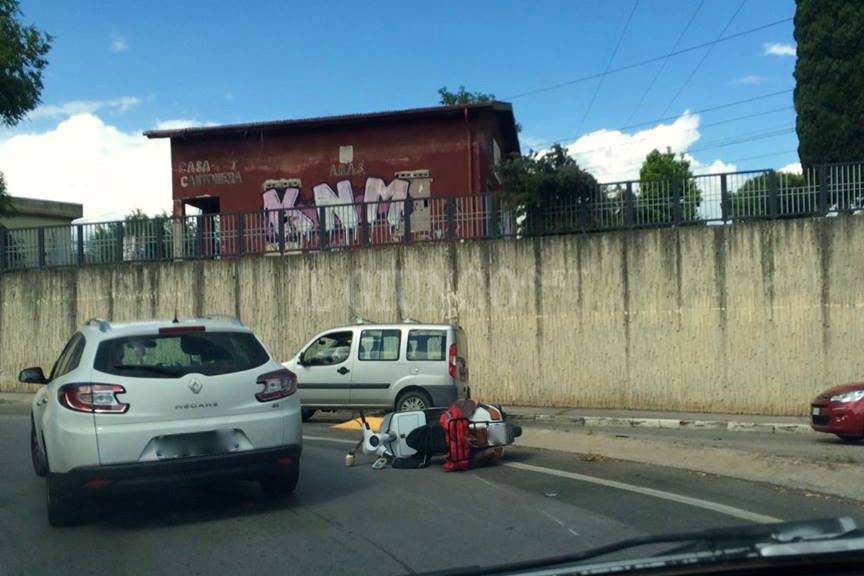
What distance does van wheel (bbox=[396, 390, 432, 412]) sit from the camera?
15.6 m

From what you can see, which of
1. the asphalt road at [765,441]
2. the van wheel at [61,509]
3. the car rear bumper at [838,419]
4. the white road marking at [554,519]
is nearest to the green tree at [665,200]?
the asphalt road at [765,441]

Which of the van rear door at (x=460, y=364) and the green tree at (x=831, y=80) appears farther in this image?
the green tree at (x=831, y=80)

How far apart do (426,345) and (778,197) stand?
333 inches

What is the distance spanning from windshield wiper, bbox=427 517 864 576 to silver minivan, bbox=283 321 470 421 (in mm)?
11933

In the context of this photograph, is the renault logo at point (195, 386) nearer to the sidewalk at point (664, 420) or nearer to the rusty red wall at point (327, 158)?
the sidewalk at point (664, 420)

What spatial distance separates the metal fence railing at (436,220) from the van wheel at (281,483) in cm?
1264

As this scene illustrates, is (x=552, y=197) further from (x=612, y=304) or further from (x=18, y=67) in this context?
(x=18, y=67)

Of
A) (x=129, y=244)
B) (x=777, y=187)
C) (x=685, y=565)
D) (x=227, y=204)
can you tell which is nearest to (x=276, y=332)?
(x=129, y=244)

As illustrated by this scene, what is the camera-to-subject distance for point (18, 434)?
14312 millimetres

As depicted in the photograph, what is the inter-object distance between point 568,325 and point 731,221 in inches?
162

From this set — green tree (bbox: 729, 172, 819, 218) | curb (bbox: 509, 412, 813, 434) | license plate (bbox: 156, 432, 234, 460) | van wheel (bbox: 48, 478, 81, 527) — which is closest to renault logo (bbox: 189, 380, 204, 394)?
license plate (bbox: 156, 432, 234, 460)

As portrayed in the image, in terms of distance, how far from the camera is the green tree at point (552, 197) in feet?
64.5

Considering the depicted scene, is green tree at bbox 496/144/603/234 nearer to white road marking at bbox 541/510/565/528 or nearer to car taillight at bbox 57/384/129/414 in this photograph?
white road marking at bbox 541/510/565/528

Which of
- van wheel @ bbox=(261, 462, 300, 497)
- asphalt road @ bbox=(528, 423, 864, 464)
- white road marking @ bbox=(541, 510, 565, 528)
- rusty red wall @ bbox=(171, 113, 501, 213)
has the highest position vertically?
rusty red wall @ bbox=(171, 113, 501, 213)
